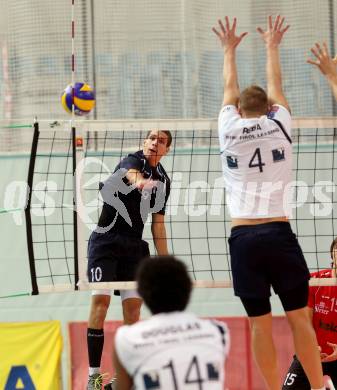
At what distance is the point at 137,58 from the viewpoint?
930 centimetres

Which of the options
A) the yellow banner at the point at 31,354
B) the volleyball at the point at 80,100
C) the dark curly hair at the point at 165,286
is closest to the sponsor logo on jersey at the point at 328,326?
the volleyball at the point at 80,100

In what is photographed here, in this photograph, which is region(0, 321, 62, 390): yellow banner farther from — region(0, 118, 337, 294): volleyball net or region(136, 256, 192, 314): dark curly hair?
region(136, 256, 192, 314): dark curly hair

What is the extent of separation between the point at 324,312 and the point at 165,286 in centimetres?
392

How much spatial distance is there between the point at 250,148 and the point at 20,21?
15.2ft

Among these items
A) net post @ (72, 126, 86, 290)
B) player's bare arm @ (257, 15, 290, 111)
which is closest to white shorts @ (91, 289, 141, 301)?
net post @ (72, 126, 86, 290)

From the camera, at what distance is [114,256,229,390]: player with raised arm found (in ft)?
11.8

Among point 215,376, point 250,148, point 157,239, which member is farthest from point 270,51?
point 215,376

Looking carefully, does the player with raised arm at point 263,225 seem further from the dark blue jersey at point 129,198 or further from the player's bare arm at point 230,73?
the dark blue jersey at point 129,198

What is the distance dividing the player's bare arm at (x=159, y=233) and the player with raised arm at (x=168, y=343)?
3.37 metres

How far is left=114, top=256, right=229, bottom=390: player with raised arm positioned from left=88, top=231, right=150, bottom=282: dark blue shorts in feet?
9.87

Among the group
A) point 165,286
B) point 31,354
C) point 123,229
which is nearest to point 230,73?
point 123,229

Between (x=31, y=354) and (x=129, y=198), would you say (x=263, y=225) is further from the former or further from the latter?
(x=31, y=354)

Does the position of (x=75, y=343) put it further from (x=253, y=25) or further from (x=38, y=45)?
(x=253, y=25)

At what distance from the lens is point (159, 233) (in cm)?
713
